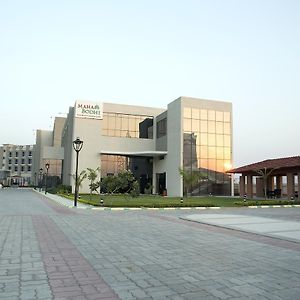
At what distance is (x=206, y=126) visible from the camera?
2007 inches

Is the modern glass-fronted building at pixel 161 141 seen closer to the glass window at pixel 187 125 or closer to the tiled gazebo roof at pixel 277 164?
the glass window at pixel 187 125

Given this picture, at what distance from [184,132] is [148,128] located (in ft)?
38.2

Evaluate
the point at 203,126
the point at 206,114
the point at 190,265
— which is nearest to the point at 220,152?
the point at 203,126

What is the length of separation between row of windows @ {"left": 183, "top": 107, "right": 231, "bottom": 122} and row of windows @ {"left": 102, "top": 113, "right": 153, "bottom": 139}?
11212 millimetres

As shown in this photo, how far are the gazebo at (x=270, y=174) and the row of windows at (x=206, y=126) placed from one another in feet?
26.5

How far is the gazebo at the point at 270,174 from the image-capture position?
37.9 m

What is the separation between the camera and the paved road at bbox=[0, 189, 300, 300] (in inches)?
216

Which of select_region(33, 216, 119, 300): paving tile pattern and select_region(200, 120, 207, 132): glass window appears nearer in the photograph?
select_region(33, 216, 119, 300): paving tile pattern

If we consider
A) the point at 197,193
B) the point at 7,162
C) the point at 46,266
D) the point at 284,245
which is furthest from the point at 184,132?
the point at 7,162

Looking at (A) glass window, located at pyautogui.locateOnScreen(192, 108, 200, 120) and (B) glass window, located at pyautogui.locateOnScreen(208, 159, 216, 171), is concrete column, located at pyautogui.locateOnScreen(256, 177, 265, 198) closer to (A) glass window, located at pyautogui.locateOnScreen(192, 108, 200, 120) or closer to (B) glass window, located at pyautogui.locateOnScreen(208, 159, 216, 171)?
(B) glass window, located at pyautogui.locateOnScreen(208, 159, 216, 171)

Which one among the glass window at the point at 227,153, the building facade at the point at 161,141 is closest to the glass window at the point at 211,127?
the building facade at the point at 161,141

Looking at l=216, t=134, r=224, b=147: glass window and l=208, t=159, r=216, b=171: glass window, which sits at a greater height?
l=216, t=134, r=224, b=147: glass window

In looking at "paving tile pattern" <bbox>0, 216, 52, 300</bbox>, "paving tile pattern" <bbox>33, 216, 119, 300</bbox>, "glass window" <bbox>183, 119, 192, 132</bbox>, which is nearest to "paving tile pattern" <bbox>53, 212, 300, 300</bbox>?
"paving tile pattern" <bbox>33, 216, 119, 300</bbox>

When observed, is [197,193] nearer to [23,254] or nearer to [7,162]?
[23,254]
